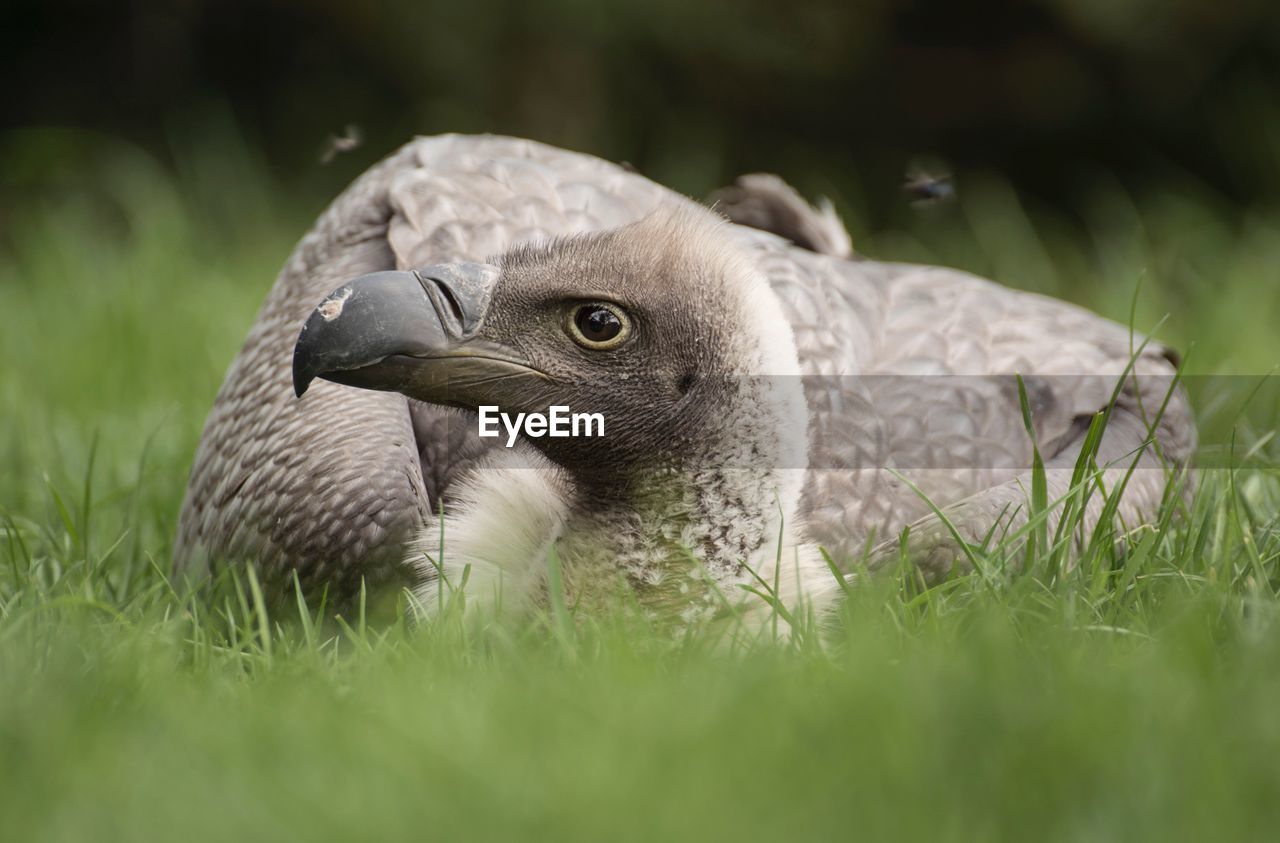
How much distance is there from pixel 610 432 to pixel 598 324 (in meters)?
0.24

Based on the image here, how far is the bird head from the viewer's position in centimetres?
361

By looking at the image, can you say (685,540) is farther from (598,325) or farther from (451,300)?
(451,300)

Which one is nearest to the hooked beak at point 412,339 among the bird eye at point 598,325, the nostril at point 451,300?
the nostril at point 451,300

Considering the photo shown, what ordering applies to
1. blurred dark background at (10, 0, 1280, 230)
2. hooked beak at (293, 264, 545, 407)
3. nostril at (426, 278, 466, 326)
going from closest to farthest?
1. hooked beak at (293, 264, 545, 407)
2. nostril at (426, 278, 466, 326)
3. blurred dark background at (10, 0, 1280, 230)

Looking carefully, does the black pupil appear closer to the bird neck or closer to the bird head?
the bird head

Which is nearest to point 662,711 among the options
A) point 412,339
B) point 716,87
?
point 412,339

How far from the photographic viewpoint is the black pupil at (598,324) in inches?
144

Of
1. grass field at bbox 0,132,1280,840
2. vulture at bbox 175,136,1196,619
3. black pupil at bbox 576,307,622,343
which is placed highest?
black pupil at bbox 576,307,622,343

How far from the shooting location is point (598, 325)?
12.0 ft

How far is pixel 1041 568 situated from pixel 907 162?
24.2 feet

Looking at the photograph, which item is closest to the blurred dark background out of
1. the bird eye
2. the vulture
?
the vulture

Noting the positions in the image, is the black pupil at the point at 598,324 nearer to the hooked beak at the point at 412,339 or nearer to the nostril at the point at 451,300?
the hooked beak at the point at 412,339

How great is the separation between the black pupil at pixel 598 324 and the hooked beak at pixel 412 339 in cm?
15

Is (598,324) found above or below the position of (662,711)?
above
